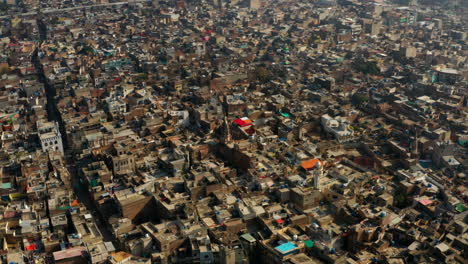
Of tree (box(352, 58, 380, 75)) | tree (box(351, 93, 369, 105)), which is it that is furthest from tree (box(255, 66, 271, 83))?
tree (box(352, 58, 380, 75))

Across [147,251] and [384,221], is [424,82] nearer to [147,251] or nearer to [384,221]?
[384,221]

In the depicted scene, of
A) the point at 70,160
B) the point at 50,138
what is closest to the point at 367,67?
the point at 70,160

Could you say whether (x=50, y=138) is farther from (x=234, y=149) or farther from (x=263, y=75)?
(x=263, y=75)

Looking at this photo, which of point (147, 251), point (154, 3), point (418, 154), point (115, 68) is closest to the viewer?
point (147, 251)

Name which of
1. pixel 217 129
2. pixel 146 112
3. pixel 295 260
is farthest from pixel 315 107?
pixel 295 260

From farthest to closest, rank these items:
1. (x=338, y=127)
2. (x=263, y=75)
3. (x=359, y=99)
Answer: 1. (x=263, y=75)
2. (x=359, y=99)
3. (x=338, y=127)

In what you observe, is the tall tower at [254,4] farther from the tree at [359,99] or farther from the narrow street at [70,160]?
the tree at [359,99]
